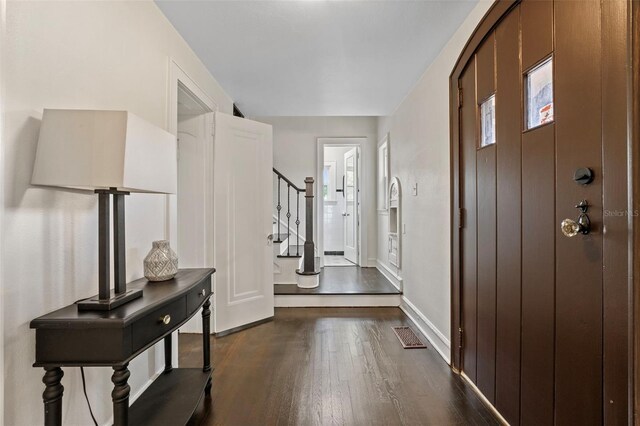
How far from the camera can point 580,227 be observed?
3.59ft

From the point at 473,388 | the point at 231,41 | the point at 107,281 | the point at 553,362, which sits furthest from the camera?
the point at 231,41

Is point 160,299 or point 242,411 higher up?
point 160,299

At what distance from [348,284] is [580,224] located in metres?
3.17

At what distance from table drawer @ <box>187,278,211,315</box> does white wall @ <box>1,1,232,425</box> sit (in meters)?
0.38

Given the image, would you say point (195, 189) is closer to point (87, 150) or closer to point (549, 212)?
point (87, 150)

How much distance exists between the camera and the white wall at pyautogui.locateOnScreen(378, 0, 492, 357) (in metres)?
2.35

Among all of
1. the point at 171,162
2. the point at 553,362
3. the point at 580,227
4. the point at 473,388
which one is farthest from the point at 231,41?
the point at 473,388

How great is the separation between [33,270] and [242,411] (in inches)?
51.5

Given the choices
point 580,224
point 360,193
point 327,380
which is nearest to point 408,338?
point 327,380

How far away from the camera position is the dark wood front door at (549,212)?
0.98 m

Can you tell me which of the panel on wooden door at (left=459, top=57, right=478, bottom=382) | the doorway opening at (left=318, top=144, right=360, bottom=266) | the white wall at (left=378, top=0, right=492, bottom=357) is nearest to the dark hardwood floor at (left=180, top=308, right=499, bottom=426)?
the panel on wooden door at (left=459, top=57, right=478, bottom=382)

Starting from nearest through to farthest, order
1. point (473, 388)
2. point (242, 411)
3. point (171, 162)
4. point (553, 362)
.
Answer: point (553, 362)
point (171, 162)
point (242, 411)
point (473, 388)

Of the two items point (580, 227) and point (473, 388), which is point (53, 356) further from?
point (473, 388)

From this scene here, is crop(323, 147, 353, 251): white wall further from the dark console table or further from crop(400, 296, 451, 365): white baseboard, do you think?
the dark console table
